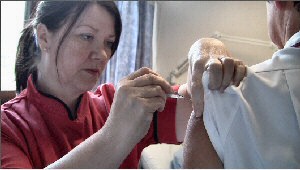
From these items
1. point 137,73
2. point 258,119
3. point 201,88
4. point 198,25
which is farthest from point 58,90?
point 198,25

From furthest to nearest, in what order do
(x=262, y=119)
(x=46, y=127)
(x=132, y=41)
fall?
(x=132, y=41)
(x=46, y=127)
(x=262, y=119)

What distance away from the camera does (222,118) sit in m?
0.62

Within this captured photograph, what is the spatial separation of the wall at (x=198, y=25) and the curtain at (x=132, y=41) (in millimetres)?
136

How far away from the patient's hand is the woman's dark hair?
1.04 feet

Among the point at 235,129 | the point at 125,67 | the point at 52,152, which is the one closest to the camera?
the point at 235,129

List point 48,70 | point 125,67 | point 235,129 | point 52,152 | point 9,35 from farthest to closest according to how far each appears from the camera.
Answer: point 125,67, point 9,35, point 48,70, point 52,152, point 235,129

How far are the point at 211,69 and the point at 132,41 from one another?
209 cm

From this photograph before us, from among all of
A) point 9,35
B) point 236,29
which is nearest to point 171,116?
point 9,35

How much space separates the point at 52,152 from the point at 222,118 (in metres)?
0.49

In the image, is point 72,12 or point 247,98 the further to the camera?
point 72,12

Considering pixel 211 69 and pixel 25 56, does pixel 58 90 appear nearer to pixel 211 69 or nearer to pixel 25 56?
pixel 25 56

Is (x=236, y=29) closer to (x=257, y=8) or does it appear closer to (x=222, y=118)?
(x=257, y=8)

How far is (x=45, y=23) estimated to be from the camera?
96cm

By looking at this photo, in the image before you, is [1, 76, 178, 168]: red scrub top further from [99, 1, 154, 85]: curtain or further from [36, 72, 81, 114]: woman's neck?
[99, 1, 154, 85]: curtain
